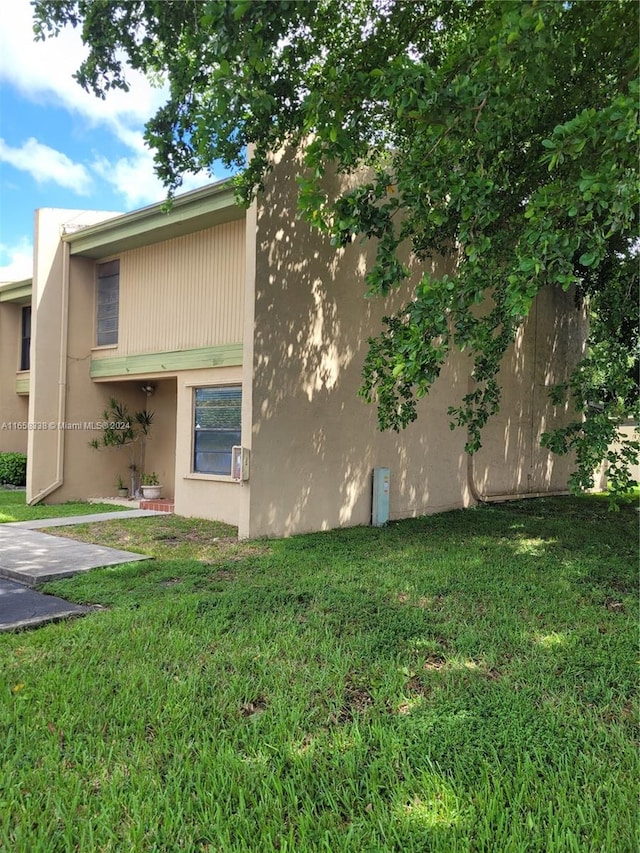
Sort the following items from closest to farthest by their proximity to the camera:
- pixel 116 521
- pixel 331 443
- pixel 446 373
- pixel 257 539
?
1. pixel 257 539
2. pixel 331 443
3. pixel 116 521
4. pixel 446 373

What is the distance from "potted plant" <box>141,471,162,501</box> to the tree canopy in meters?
5.90

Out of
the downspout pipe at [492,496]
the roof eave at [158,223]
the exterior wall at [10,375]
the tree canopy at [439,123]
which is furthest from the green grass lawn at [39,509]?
the downspout pipe at [492,496]

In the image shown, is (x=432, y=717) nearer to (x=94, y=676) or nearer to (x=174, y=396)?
(x=94, y=676)

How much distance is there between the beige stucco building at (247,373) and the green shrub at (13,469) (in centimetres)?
340

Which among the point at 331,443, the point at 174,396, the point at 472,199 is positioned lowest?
the point at 331,443

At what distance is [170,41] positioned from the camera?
5598 millimetres

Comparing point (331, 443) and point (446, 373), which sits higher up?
point (446, 373)

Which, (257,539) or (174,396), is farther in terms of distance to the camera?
(174,396)

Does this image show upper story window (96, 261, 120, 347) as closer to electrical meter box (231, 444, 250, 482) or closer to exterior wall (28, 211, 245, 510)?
exterior wall (28, 211, 245, 510)

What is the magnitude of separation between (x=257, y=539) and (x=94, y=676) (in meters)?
4.02

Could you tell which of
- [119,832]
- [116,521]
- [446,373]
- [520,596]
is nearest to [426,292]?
[520,596]

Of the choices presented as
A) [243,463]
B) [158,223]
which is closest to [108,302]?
[158,223]

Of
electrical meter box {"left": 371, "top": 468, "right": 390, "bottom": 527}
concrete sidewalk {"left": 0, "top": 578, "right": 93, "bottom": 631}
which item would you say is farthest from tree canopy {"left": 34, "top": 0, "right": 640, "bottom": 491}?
concrete sidewalk {"left": 0, "top": 578, "right": 93, "bottom": 631}

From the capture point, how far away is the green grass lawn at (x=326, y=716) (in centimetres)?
218
